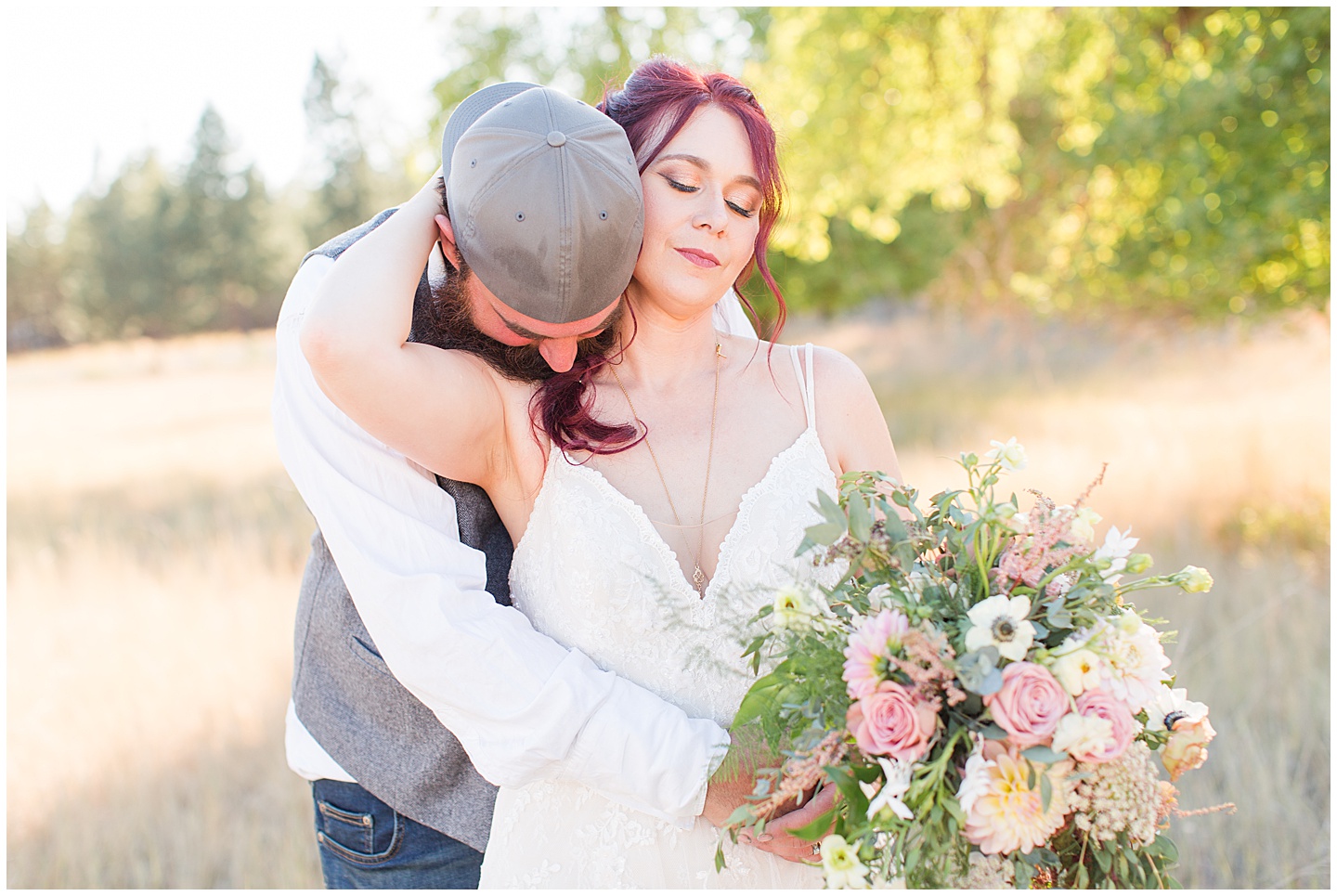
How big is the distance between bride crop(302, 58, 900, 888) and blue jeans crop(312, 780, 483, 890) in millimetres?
312

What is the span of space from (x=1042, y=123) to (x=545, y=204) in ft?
47.9

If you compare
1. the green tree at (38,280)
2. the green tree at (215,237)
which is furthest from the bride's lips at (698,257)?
the green tree at (38,280)

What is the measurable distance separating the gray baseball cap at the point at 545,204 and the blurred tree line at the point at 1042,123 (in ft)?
2.04

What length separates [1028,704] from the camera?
125 cm

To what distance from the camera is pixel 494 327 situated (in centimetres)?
182

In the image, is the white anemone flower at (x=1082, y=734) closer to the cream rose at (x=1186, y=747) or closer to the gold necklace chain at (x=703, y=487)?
the cream rose at (x=1186, y=747)

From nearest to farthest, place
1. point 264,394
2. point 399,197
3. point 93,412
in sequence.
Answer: point 93,412, point 264,394, point 399,197

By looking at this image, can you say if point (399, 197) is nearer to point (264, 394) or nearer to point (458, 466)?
point (264, 394)

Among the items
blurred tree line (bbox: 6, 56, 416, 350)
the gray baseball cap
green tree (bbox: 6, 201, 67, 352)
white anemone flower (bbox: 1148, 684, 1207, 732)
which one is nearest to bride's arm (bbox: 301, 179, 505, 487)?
the gray baseball cap

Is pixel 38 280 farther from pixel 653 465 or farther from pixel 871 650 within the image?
pixel 871 650

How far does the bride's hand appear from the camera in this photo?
5.26 feet

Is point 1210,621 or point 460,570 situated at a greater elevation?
point 460,570

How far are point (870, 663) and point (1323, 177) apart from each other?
532 centimetres

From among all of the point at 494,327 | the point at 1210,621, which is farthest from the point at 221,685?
the point at 1210,621
